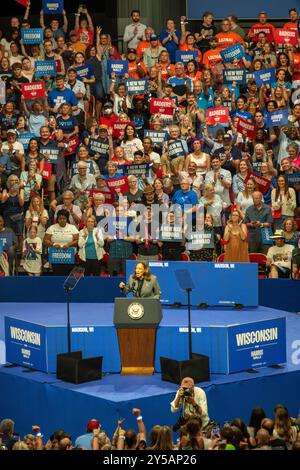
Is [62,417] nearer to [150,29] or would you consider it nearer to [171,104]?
[171,104]

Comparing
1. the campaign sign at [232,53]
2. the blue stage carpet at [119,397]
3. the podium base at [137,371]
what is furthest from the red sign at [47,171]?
the podium base at [137,371]

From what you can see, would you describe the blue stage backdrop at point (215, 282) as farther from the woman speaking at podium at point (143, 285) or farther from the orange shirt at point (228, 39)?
the orange shirt at point (228, 39)

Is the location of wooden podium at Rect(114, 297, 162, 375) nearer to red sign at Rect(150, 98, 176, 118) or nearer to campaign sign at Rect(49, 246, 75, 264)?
campaign sign at Rect(49, 246, 75, 264)

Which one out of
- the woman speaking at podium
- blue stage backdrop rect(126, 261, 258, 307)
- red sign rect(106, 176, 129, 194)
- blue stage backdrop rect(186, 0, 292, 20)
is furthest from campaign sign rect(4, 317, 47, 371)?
blue stage backdrop rect(186, 0, 292, 20)

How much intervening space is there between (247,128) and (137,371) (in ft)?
26.2

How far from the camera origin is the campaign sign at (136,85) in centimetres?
2464

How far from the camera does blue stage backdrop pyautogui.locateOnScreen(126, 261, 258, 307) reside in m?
19.8

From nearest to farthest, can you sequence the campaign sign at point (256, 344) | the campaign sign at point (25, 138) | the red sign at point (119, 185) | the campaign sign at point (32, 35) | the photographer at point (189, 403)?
the photographer at point (189, 403) → the campaign sign at point (256, 344) → the red sign at point (119, 185) → the campaign sign at point (25, 138) → the campaign sign at point (32, 35)

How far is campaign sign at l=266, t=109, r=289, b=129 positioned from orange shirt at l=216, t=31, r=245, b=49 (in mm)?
3373

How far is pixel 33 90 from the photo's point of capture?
965 inches

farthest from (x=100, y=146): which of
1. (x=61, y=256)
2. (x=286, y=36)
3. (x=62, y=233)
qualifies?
(x=286, y=36)

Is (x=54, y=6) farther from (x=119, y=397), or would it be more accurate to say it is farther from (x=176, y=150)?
(x=119, y=397)

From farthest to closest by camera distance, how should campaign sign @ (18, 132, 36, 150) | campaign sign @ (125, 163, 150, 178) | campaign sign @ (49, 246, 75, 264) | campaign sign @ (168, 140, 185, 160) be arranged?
campaign sign @ (18, 132, 36, 150), campaign sign @ (168, 140, 185, 160), campaign sign @ (125, 163, 150, 178), campaign sign @ (49, 246, 75, 264)

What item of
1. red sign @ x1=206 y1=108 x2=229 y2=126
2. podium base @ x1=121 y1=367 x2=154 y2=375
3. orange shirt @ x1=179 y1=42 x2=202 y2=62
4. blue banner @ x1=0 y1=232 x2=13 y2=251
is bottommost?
podium base @ x1=121 y1=367 x2=154 y2=375
